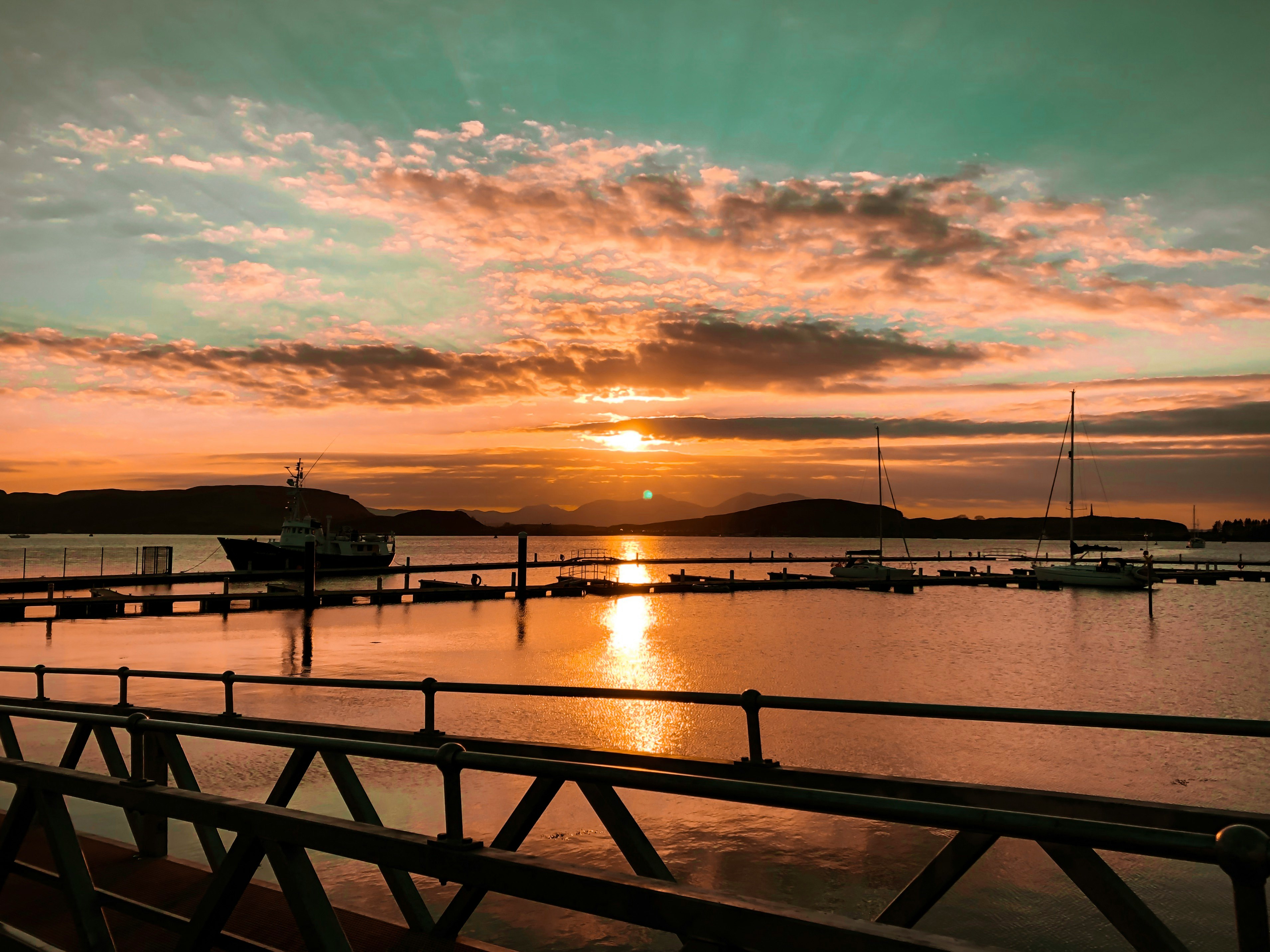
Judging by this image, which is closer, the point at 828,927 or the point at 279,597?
the point at 828,927

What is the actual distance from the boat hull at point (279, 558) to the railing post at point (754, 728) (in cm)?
9436

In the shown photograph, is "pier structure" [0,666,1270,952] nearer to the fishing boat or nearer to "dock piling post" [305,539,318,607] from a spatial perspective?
"dock piling post" [305,539,318,607]

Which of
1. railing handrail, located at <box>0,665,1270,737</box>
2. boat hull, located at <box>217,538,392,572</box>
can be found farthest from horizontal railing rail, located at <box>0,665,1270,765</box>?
boat hull, located at <box>217,538,392,572</box>

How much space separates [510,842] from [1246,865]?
3742 mm

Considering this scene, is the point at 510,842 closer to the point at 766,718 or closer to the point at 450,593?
the point at 766,718

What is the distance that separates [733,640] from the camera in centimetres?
5050

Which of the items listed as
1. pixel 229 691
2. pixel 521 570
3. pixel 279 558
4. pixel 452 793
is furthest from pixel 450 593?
pixel 452 793

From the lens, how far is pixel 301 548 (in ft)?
316

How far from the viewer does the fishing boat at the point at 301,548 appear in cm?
9688

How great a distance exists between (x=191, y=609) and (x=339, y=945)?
69.7 meters

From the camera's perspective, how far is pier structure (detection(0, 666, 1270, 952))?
7.90 feet

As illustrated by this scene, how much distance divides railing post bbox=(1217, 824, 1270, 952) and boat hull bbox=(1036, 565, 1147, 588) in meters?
102

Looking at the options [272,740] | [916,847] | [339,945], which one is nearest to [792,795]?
[339,945]

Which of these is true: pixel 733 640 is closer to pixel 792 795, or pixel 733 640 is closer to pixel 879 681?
pixel 879 681
